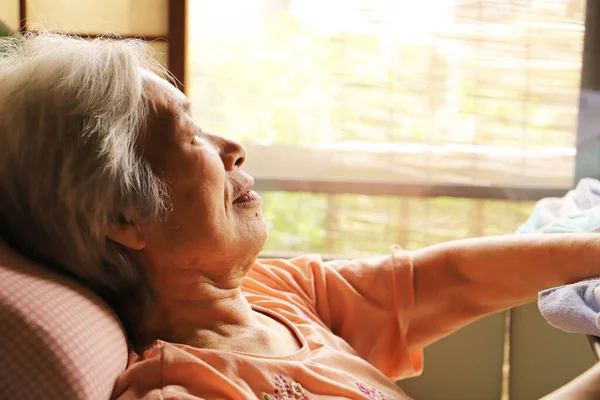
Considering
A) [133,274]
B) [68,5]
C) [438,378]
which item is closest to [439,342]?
[438,378]

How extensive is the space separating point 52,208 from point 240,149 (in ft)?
1.08

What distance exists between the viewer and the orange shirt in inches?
40.8

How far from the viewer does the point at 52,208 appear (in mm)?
1073

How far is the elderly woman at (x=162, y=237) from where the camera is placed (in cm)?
106

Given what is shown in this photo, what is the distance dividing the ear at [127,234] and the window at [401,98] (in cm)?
134

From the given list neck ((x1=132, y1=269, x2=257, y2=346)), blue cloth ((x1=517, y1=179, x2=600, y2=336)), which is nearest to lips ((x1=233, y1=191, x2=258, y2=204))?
neck ((x1=132, y1=269, x2=257, y2=346))

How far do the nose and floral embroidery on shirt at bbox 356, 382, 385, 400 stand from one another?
0.42 metres

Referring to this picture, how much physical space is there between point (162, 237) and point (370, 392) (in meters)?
0.43

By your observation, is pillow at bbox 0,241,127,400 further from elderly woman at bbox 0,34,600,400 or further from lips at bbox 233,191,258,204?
lips at bbox 233,191,258,204

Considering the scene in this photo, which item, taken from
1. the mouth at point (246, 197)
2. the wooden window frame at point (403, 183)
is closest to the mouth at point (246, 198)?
the mouth at point (246, 197)

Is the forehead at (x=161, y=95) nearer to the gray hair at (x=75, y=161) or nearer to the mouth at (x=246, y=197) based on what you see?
the gray hair at (x=75, y=161)

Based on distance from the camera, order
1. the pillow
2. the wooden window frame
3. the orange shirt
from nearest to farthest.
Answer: the pillow
the orange shirt
the wooden window frame

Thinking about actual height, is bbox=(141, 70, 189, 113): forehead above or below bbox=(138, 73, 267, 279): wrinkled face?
above

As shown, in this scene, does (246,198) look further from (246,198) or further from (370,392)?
(370,392)
